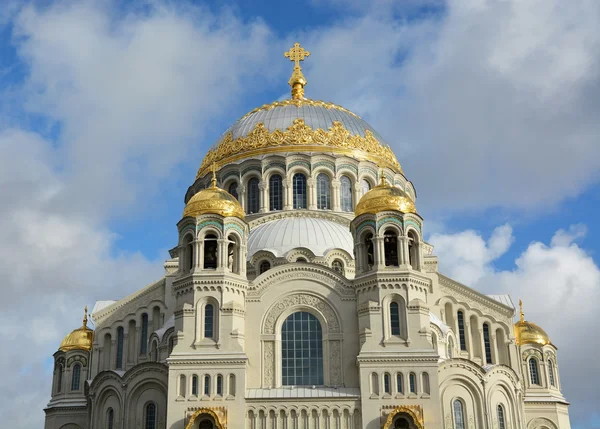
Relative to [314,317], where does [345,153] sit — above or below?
above

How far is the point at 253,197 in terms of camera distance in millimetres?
36906

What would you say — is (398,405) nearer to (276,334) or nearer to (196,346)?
(276,334)

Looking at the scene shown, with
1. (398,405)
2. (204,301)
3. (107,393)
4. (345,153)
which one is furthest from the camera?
(345,153)

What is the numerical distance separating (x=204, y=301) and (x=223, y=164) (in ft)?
41.5

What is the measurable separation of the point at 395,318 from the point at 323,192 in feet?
36.1


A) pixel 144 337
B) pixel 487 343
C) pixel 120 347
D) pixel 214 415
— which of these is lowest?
pixel 214 415

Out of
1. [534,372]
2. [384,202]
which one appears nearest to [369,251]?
[384,202]

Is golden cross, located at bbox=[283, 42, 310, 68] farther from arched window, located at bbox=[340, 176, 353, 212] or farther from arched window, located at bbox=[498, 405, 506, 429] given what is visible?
arched window, located at bbox=[498, 405, 506, 429]

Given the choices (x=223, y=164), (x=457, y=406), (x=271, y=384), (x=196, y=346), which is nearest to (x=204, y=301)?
(x=196, y=346)

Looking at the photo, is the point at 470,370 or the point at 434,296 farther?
the point at 434,296

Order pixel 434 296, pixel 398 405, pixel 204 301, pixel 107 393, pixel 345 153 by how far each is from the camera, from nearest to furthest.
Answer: pixel 398 405, pixel 204 301, pixel 107 393, pixel 434 296, pixel 345 153

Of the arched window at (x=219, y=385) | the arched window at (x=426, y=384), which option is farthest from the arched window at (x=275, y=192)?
the arched window at (x=426, y=384)

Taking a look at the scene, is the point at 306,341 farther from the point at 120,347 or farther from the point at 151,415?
the point at 120,347

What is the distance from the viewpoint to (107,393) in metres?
28.8
